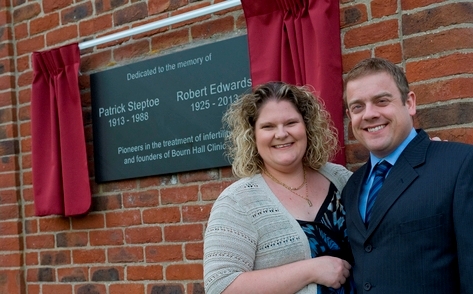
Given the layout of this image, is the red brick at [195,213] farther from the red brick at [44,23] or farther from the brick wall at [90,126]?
the red brick at [44,23]

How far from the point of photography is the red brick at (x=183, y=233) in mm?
3621

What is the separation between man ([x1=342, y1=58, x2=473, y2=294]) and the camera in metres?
2.14

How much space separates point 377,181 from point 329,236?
0.90 ft

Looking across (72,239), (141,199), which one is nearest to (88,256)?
(72,239)

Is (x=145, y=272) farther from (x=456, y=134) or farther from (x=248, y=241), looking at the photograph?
(x=456, y=134)

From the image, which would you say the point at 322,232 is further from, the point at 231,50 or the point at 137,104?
the point at 137,104

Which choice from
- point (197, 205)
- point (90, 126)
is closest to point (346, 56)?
point (197, 205)

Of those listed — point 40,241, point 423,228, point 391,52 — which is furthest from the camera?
point 40,241

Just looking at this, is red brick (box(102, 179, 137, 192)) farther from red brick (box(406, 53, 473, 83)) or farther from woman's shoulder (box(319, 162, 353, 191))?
red brick (box(406, 53, 473, 83))

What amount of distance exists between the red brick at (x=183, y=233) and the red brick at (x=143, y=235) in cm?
6

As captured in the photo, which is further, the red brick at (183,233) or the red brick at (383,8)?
the red brick at (183,233)

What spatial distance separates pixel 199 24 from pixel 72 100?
2.93ft

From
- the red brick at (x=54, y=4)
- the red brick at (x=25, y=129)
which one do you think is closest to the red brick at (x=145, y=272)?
the red brick at (x=25, y=129)

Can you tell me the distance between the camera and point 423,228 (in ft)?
7.11
